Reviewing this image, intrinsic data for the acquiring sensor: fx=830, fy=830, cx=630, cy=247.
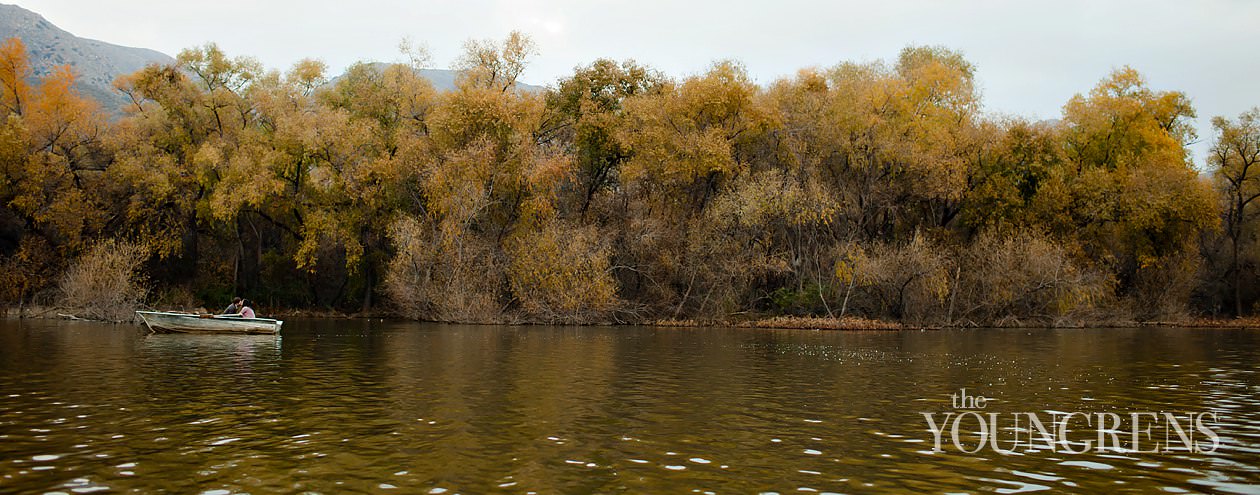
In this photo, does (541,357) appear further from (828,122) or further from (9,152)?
(9,152)

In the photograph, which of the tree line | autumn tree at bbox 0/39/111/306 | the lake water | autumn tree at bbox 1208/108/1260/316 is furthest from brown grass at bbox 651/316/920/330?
autumn tree at bbox 0/39/111/306

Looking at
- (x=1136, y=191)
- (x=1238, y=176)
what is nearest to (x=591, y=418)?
(x=1136, y=191)

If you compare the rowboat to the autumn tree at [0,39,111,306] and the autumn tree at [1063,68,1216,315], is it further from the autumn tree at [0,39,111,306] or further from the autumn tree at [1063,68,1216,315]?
the autumn tree at [1063,68,1216,315]

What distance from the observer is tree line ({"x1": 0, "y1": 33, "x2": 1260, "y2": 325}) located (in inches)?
2003

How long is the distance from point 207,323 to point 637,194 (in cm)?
2837

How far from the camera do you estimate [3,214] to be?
5450 cm

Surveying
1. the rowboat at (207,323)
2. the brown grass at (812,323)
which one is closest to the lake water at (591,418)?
the rowboat at (207,323)

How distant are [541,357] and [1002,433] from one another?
53.7 feet

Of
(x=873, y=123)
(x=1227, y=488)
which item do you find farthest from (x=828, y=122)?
(x=1227, y=488)

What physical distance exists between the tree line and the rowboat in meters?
12.6

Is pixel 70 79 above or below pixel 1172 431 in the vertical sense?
above

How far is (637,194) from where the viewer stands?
2223 inches

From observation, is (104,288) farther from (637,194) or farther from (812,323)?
(812,323)

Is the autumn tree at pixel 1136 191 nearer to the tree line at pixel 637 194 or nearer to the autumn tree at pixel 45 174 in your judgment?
the tree line at pixel 637 194
